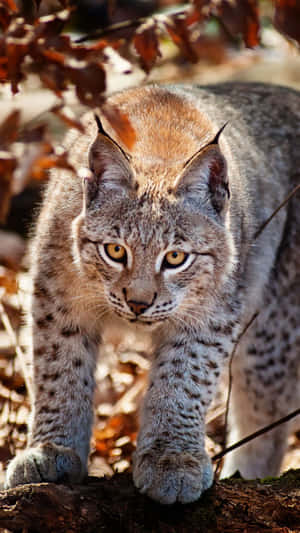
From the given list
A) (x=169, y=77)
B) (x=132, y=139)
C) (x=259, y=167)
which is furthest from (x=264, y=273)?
(x=169, y=77)

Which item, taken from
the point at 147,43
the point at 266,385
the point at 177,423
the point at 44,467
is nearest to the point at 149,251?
the point at 177,423

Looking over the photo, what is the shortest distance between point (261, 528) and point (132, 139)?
1674 mm

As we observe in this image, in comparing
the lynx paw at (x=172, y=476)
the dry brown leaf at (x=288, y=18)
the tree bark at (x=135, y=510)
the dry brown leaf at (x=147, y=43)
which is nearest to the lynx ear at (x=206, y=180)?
the dry brown leaf at (x=147, y=43)

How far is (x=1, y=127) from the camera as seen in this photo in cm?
209

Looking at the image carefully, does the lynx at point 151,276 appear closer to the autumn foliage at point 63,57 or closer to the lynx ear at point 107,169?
the lynx ear at point 107,169

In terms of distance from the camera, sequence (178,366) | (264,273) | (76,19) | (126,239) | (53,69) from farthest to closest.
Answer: (76,19)
(264,273)
(178,366)
(126,239)
(53,69)

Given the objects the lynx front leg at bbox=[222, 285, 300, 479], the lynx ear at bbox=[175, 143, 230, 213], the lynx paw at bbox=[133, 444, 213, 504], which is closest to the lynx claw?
the lynx paw at bbox=[133, 444, 213, 504]

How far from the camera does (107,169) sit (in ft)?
12.0

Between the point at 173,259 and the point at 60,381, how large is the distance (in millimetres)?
856

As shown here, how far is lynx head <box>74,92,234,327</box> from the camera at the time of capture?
3.47 metres

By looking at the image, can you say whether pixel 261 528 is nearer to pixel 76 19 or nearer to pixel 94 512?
pixel 94 512

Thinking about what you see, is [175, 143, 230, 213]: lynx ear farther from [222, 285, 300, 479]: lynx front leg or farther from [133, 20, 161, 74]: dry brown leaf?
[222, 285, 300, 479]: lynx front leg

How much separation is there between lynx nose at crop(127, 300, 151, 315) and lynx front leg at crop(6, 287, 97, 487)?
0.54m

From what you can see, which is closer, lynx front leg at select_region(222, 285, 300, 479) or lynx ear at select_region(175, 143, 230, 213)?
lynx ear at select_region(175, 143, 230, 213)
